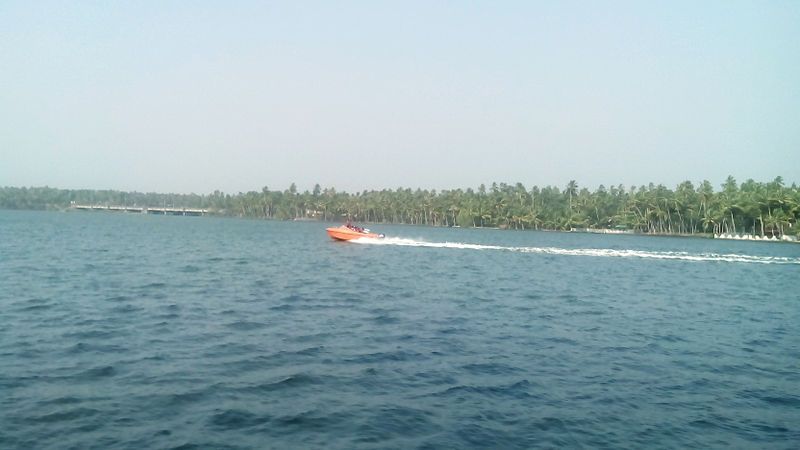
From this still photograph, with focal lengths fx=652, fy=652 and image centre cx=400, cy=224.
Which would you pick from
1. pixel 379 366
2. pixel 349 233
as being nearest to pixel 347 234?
pixel 349 233

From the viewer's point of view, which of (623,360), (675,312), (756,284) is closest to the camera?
(623,360)

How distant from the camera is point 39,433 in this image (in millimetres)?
11422

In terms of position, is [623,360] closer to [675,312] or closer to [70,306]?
[675,312]

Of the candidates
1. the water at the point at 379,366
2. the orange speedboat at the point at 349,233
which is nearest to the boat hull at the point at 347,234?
the orange speedboat at the point at 349,233

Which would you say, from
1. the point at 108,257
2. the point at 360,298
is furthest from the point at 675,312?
the point at 108,257

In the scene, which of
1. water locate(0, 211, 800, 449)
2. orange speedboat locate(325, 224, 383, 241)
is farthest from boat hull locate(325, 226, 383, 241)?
water locate(0, 211, 800, 449)

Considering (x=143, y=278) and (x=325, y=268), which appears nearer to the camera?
(x=143, y=278)

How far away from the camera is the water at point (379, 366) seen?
1239 cm

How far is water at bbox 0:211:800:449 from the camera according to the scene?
12.4 m

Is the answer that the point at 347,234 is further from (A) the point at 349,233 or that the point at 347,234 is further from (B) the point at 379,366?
(B) the point at 379,366

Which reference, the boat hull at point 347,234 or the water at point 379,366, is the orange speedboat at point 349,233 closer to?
the boat hull at point 347,234

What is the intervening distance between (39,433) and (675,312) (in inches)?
1039

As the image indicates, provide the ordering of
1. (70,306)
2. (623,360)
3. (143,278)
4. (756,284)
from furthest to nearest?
1. (756,284)
2. (143,278)
3. (70,306)
4. (623,360)

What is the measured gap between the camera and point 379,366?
1698 centimetres
